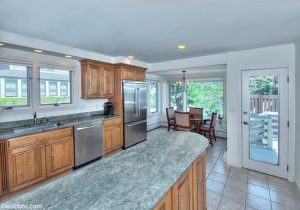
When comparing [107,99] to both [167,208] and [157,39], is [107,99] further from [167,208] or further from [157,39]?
[167,208]

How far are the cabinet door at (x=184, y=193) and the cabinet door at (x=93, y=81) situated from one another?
3.02 metres

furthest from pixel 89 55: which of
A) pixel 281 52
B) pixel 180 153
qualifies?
pixel 281 52

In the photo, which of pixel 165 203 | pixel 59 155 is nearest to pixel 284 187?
pixel 165 203

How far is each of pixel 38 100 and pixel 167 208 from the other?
3.23 m

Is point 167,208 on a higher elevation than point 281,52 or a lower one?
lower

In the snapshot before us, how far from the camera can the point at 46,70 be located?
11.0 ft

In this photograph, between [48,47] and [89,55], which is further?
[89,55]

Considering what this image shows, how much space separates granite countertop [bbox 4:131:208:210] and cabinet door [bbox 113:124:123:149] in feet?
8.15

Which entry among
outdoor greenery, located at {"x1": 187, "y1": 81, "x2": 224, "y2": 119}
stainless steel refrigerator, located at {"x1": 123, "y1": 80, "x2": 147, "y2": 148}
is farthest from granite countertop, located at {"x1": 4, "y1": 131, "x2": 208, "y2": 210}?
outdoor greenery, located at {"x1": 187, "y1": 81, "x2": 224, "y2": 119}

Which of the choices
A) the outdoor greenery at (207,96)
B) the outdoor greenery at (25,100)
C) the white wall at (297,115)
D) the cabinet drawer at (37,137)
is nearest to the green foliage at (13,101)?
the outdoor greenery at (25,100)

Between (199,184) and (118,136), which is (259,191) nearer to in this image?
(199,184)

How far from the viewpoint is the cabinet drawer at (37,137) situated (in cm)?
232

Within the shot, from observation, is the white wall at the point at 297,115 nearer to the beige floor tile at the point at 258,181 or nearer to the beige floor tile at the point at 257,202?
the beige floor tile at the point at 258,181

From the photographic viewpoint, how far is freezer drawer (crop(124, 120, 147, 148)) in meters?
4.27
